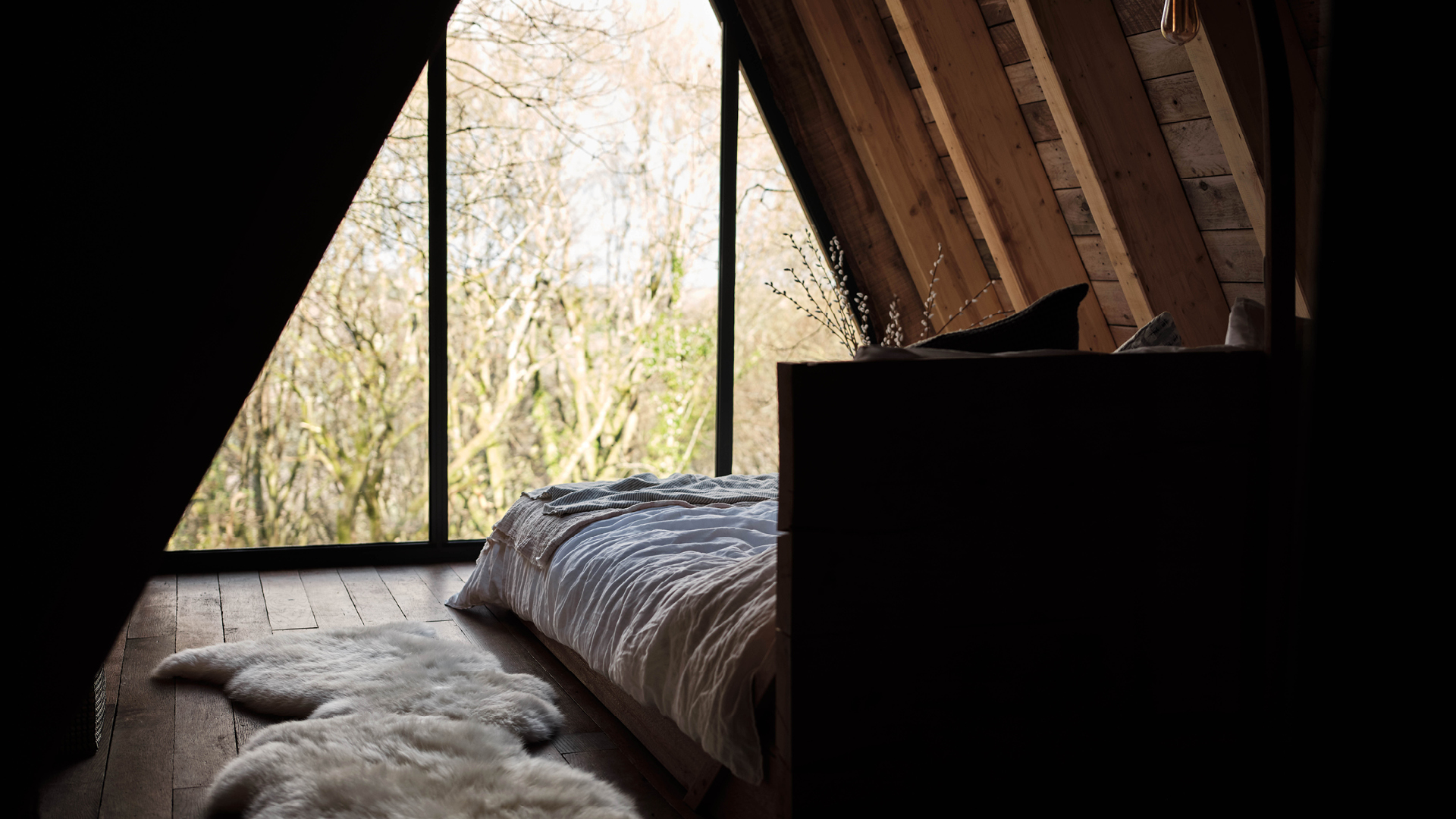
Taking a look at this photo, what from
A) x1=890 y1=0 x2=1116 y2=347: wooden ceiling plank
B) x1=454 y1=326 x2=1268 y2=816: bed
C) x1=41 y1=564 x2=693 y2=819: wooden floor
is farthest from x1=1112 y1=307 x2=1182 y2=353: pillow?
x1=890 y1=0 x2=1116 y2=347: wooden ceiling plank

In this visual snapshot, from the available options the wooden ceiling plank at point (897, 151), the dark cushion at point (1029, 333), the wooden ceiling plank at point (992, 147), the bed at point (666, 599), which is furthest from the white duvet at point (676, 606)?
the wooden ceiling plank at point (897, 151)

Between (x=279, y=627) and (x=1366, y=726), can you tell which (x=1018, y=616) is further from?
(x=279, y=627)

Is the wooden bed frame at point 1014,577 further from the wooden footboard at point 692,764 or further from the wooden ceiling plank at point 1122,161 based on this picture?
the wooden ceiling plank at point 1122,161

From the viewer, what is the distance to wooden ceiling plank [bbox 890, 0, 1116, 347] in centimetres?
355

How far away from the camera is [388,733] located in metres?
2.10

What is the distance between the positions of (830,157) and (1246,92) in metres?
2.16

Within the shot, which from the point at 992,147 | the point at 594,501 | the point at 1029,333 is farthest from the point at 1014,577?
the point at 992,147

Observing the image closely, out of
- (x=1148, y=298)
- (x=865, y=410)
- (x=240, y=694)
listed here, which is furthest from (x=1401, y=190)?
(x=1148, y=298)

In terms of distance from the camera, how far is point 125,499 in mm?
704

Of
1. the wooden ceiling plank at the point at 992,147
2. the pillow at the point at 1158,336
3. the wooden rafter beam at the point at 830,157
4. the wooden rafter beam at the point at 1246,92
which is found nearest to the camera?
the pillow at the point at 1158,336

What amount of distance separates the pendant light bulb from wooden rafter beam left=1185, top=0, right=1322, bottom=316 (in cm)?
30

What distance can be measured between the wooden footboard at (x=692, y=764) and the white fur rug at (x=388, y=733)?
127mm

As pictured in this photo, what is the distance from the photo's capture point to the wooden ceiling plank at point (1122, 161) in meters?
3.06

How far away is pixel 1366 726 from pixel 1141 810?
119 cm
